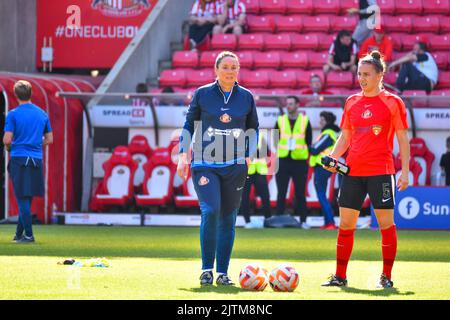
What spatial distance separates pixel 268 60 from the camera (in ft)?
83.6

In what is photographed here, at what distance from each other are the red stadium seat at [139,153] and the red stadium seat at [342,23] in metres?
5.78

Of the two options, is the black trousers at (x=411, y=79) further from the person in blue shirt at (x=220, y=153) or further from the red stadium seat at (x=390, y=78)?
the person in blue shirt at (x=220, y=153)

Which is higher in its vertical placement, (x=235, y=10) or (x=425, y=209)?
(x=235, y=10)

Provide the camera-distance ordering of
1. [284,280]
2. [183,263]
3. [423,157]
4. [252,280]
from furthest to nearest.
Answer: [423,157] → [183,263] → [252,280] → [284,280]

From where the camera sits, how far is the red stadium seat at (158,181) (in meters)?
22.6

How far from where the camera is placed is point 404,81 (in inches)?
930

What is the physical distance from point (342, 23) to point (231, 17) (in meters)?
2.49

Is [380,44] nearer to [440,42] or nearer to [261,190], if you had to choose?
[440,42]

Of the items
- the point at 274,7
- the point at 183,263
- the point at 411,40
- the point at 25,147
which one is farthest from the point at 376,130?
the point at 274,7

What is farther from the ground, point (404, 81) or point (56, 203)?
point (404, 81)

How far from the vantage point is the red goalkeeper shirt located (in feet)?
35.4

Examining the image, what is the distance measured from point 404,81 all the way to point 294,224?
4.30 meters
